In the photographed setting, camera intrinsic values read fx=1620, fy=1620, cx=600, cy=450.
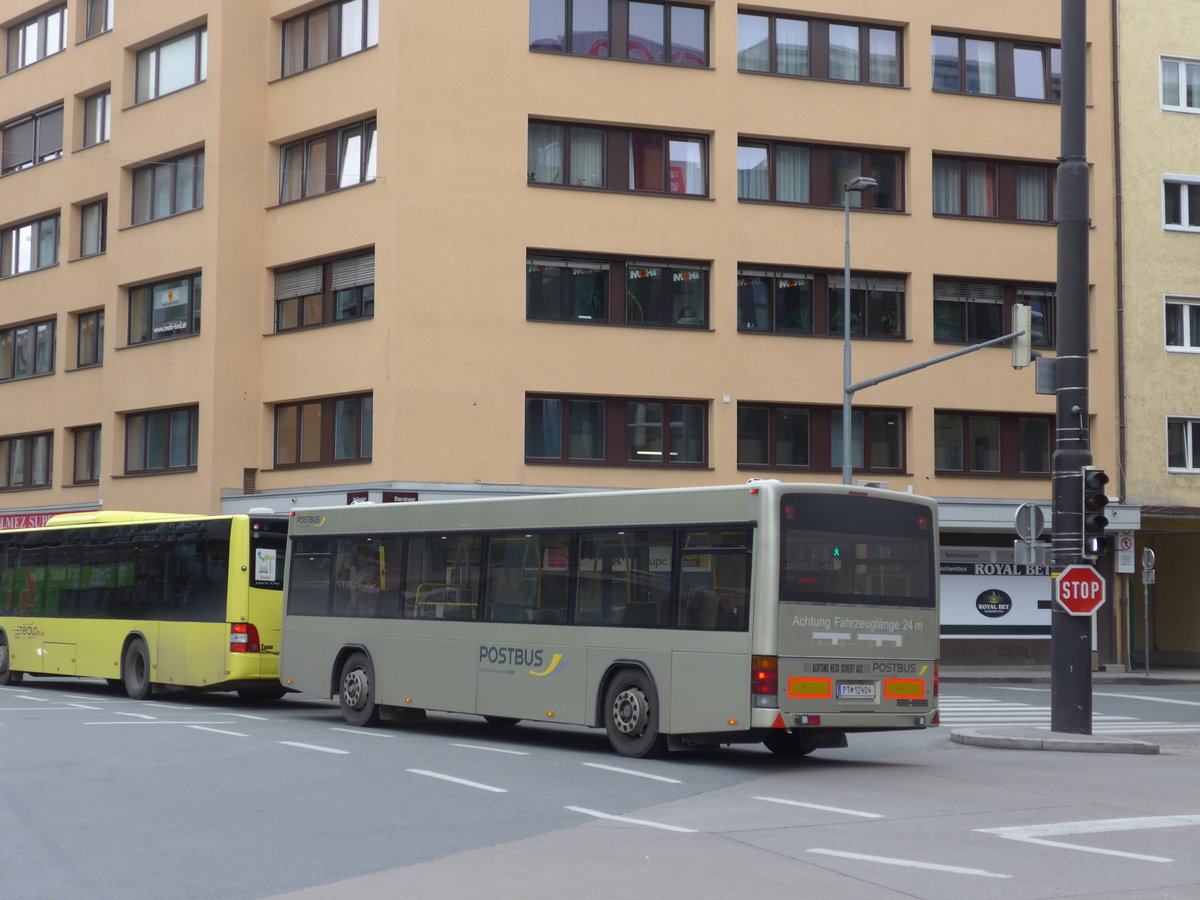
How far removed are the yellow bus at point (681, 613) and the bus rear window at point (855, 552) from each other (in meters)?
0.02

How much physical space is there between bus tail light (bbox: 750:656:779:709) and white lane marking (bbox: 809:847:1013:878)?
484 cm

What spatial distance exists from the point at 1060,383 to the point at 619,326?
15.0 meters

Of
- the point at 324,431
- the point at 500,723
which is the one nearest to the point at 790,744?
the point at 500,723

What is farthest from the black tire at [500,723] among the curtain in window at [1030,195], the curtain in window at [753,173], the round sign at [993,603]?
the curtain in window at [1030,195]

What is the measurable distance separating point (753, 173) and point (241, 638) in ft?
57.9

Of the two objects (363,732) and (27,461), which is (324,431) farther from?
(363,732)

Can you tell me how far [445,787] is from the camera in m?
A: 13.4

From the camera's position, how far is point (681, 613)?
16.2 m

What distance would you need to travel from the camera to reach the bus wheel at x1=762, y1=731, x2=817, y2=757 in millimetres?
16844

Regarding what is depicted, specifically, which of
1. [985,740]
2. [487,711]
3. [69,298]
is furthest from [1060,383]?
[69,298]

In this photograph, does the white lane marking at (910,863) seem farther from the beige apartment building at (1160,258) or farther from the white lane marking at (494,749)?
the beige apartment building at (1160,258)

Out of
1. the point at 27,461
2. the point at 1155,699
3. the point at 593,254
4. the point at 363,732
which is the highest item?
the point at 593,254

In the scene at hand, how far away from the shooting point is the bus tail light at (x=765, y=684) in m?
15.2

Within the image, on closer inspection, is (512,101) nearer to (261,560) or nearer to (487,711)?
(261,560)
